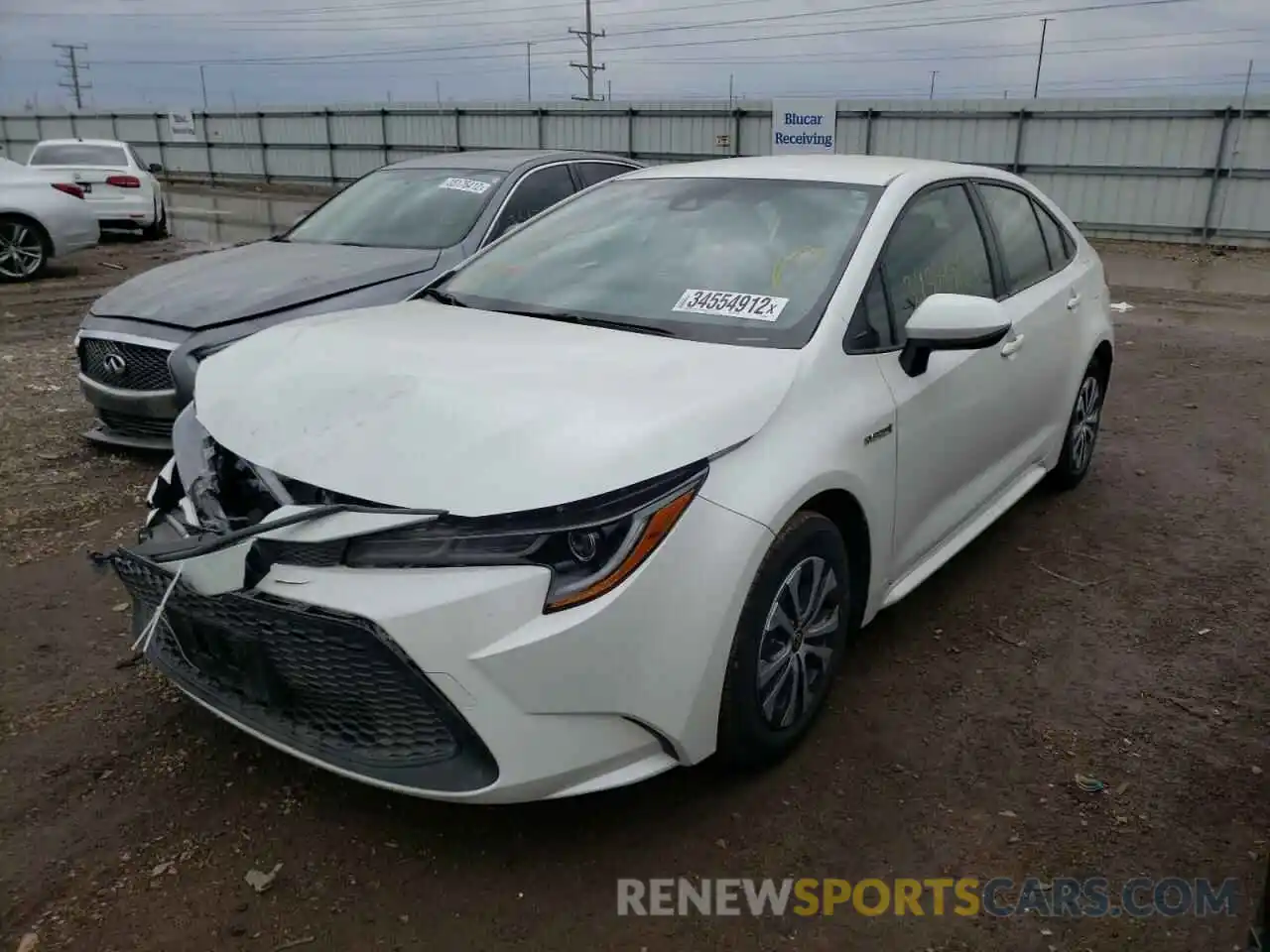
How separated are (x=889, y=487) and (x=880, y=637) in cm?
82

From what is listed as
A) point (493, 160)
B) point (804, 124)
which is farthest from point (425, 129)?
point (493, 160)

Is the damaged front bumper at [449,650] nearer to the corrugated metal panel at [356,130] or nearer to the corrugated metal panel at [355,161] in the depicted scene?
the corrugated metal panel at [355,161]

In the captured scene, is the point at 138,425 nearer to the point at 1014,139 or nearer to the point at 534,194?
the point at 534,194

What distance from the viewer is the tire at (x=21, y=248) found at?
1144 cm

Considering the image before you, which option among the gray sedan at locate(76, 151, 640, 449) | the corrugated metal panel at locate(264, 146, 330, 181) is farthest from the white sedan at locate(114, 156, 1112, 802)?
the corrugated metal panel at locate(264, 146, 330, 181)

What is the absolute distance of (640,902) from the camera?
2.42 meters

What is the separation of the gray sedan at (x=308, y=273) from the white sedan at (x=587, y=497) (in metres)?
2.11

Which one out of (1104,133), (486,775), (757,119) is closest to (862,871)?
(486,775)

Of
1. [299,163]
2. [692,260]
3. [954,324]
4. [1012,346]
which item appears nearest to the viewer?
[954,324]

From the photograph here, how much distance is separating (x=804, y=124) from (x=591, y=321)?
17.8 m

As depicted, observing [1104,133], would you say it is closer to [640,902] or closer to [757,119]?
[757,119]

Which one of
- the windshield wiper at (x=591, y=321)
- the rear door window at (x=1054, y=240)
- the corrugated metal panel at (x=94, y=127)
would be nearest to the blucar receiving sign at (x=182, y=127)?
the corrugated metal panel at (x=94, y=127)

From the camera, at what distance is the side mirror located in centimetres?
303

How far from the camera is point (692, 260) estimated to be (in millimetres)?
3383
